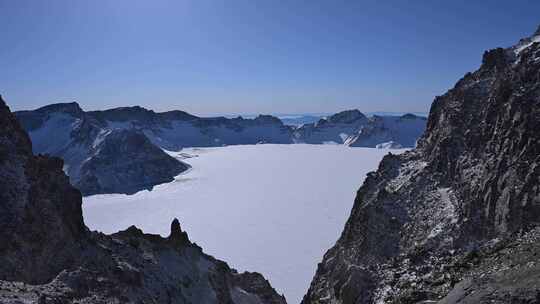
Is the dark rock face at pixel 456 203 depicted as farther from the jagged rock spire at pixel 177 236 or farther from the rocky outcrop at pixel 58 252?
the rocky outcrop at pixel 58 252

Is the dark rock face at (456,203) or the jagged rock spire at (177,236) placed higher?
the dark rock face at (456,203)

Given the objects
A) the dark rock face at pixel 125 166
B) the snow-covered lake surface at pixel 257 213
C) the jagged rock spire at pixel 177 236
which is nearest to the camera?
the jagged rock spire at pixel 177 236

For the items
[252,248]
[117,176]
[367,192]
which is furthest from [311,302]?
[117,176]

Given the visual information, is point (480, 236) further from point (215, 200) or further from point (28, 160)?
point (215, 200)

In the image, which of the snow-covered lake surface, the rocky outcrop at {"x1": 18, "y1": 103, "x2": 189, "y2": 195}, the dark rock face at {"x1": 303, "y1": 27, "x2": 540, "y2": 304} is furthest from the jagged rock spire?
the rocky outcrop at {"x1": 18, "y1": 103, "x2": 189, "y2": 195}

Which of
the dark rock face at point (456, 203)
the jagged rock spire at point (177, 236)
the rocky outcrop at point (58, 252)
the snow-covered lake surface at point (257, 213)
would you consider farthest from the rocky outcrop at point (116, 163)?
the rocky outcrop at point (58, 252)

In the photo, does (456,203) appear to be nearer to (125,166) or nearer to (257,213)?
(257,213)
